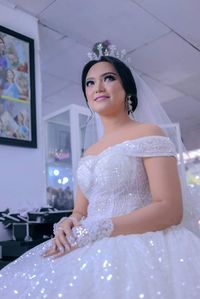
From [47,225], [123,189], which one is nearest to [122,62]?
[123,189]

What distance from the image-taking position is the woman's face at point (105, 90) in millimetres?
1096

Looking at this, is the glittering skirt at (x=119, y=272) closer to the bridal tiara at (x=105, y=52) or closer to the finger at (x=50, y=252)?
the finger at (x=50, y=252)

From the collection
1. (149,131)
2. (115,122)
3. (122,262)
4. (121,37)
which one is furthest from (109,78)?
(121,37)

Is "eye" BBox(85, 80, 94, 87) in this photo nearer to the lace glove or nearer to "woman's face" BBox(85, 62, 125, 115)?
"woman's face" BBox(85, 62, 125, 115)

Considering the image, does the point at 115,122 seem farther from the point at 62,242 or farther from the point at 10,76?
the point at 10,76

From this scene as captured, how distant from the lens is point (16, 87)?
1.81m

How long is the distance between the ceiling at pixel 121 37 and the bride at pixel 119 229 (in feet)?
3.29

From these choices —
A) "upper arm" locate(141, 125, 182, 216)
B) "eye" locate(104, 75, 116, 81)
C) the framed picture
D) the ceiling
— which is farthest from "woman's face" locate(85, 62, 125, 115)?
the ceiling

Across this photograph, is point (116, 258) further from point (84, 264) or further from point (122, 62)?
point (122, 62)

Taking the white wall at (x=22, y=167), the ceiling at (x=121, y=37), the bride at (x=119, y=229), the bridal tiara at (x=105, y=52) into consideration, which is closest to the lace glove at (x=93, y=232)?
the bride at (x=119, y=229)

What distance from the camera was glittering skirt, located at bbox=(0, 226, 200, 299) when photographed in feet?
2.18

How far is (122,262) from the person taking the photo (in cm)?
72

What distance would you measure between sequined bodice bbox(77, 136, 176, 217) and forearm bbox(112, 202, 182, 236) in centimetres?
10

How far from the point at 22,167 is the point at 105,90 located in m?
0.86
